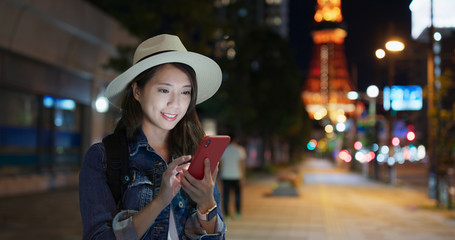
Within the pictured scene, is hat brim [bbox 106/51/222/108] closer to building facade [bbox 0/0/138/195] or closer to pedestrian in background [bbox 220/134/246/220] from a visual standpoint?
pedestrian in background [bbox 220/134/246/220]

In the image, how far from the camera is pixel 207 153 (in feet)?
6.86

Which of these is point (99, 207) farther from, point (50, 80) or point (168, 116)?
point (50, 80)

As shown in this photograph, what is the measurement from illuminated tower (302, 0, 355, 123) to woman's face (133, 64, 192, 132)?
15975 centimetres

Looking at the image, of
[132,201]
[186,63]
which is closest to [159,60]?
[186,63]

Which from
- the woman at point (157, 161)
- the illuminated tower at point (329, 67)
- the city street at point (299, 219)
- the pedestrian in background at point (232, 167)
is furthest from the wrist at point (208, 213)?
the illuminated tower at point (329, 67)

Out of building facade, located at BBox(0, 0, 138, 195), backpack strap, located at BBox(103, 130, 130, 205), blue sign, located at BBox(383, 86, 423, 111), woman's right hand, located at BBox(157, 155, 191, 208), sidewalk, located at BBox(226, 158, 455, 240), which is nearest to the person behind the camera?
woman's right hand, located at BBox(157, 155, 191, 208)

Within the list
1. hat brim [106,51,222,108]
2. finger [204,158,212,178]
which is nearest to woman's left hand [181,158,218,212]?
finger [204,158,212,178]

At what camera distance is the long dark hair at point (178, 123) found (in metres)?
2.44

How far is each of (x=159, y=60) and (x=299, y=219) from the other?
11.9 m

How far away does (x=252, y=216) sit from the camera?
14320 mm

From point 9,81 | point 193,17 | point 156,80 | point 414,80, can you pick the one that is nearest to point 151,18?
point 193,17

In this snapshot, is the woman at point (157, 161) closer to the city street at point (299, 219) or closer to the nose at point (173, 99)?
the nose at point (173, 99)

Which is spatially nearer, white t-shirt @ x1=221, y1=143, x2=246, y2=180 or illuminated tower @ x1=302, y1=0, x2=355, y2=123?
white t-shirt @ x1=221, y1=143, x2=246, y2=180

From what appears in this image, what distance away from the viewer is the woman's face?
2404mm
